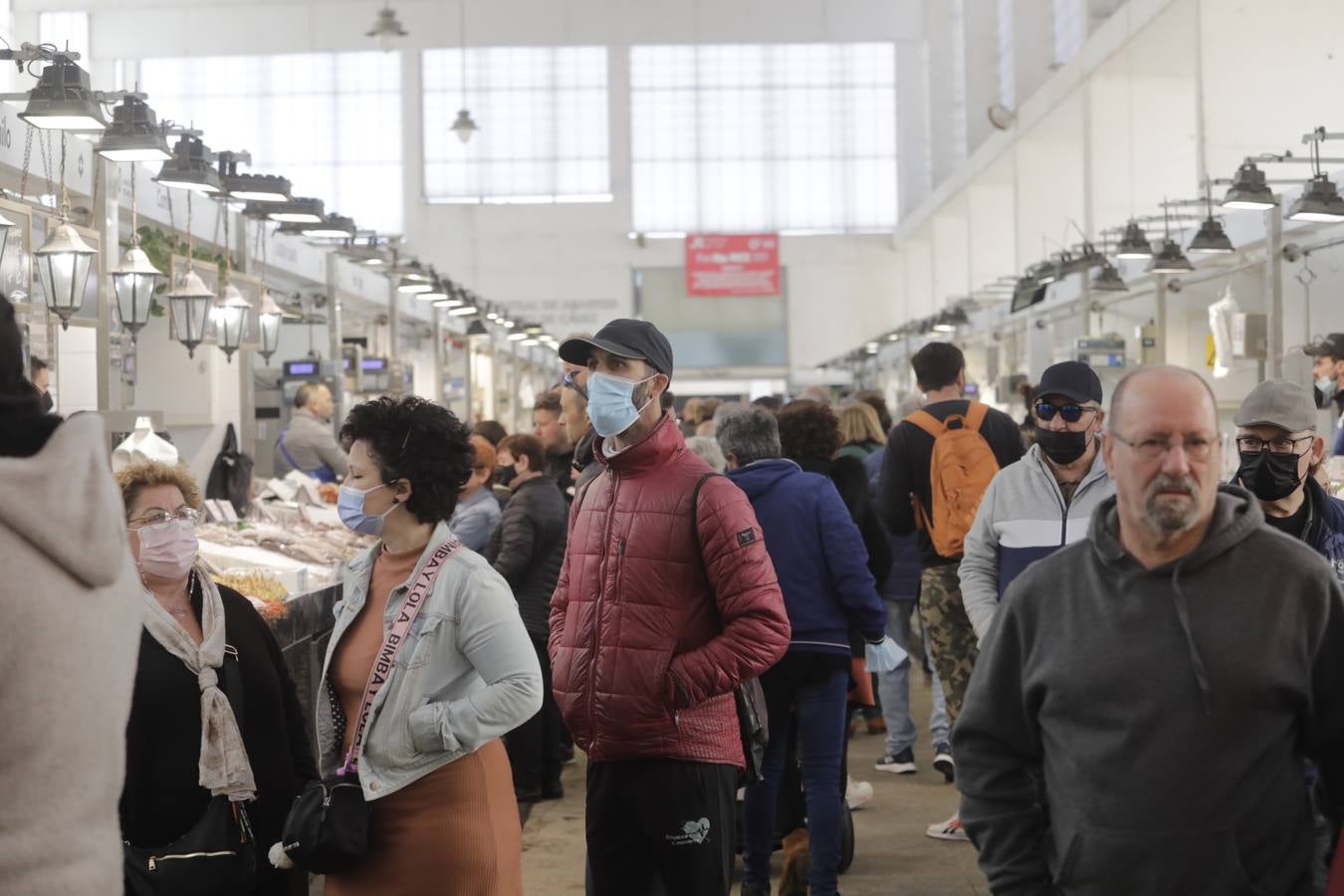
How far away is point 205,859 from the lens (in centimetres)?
305

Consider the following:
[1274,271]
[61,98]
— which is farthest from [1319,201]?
[61,98]

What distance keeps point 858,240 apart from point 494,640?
96.3 feet

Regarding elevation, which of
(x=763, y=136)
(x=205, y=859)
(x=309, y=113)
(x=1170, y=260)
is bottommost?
(x=205, y=859)

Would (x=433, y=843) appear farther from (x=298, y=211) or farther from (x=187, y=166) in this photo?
(x=298, y=211)

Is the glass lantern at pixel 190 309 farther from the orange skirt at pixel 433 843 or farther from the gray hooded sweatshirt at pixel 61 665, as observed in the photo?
the gray hooded sweatshirt at pixel 61 665

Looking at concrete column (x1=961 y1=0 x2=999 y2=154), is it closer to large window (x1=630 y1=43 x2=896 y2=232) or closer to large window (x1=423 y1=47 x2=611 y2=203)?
large window (x1=630 y1=43 x2=896 y2=232)

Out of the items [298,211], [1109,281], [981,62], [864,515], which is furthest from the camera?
[981,62]

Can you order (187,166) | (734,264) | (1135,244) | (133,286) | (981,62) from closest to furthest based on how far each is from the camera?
(187,166) → (133,286) → (1135,244) → (981,62) → (734,264)

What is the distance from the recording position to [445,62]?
30.6 m

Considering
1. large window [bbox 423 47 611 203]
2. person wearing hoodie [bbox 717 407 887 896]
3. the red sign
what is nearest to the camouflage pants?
person wearing hoodie [bbox 717 407 887 896]

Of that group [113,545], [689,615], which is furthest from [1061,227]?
[113,545]

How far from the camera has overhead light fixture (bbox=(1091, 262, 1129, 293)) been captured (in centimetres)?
1339

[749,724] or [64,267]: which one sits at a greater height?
[64,267]

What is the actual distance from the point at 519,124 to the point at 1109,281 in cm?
1944
